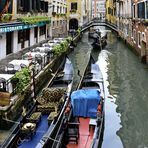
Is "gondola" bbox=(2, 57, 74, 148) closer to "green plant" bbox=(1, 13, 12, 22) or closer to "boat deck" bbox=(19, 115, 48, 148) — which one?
"boat deck" bbox=(19, 115, 48, 148)

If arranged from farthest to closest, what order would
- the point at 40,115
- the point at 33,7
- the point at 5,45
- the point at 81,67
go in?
the point at 33,7 < the point at 81,67 < the point at 5,45 < the point at 40,115

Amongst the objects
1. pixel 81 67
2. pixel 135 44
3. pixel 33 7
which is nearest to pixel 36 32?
pixel 33 7

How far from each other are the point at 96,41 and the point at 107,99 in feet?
64.8

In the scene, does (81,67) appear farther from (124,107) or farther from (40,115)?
(40,115)

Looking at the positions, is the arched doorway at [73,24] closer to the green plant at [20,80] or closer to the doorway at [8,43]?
the doorway at [8,43]

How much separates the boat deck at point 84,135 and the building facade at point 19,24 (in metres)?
8.30

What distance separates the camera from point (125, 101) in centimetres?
1498

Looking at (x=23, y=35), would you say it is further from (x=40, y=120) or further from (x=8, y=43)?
(x=40, y=120)

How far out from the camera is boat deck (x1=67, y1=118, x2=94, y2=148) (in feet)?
30.3

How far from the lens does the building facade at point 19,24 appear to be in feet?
60.0

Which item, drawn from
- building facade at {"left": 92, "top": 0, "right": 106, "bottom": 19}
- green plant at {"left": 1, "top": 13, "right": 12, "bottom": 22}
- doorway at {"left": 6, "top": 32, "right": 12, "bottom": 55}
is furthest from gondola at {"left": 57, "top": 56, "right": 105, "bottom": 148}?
building facade at {"left": 92, "top": 0, "right": 106, "bottom": 19}

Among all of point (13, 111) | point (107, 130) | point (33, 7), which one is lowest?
point (107, 130)

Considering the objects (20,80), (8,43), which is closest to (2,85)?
(20,80)

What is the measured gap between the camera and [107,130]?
11648 mm
